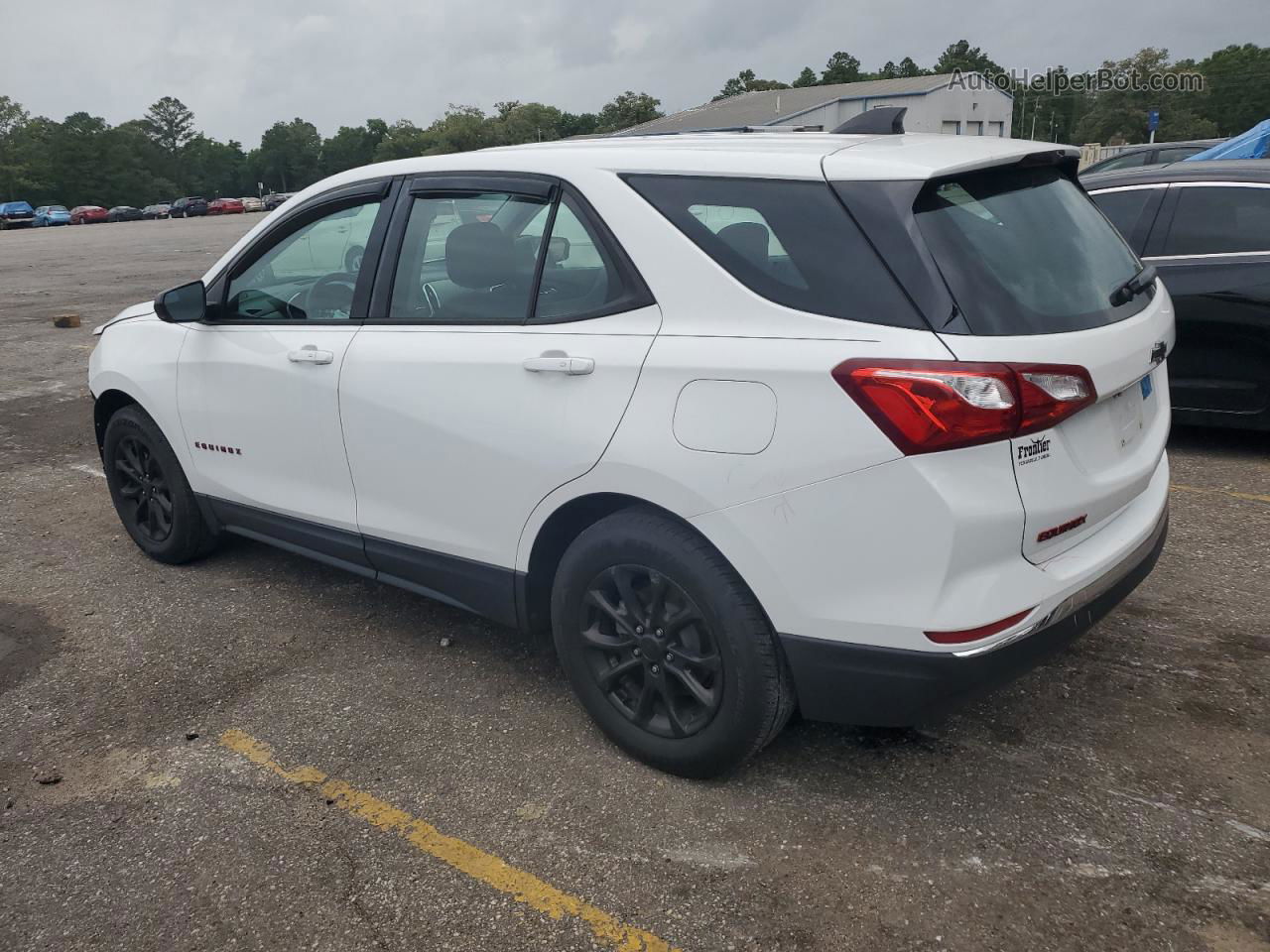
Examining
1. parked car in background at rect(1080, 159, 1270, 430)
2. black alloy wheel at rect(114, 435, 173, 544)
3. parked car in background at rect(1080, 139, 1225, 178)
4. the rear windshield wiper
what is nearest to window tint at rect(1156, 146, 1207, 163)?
parked car in background at rect(1080, 139, 1225, 178)

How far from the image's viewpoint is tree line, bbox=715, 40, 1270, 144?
3332 inches

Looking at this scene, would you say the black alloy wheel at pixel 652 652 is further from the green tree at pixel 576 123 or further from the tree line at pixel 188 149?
the green tree at pixel 576 123

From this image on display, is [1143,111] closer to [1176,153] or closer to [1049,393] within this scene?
[1176,153]

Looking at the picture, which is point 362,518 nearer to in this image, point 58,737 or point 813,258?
point 58,737

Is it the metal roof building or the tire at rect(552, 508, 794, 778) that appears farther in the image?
the metal roof building

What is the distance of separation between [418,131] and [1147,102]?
74771 mm

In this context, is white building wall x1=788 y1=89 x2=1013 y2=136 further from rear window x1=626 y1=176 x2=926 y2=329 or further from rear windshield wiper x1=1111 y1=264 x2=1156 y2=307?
rear window x1=626 y1=176 x2=926 y2=329

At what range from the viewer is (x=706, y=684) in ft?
9.36

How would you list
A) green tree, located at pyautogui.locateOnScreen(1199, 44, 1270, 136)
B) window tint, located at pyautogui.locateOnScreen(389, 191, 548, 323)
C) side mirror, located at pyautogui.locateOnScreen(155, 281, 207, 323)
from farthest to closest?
1. green tree, located at pyautogui.locateOnScreen(1199, 44, 1270, 136)
2. side mirror, located at pyautogui.locateOnScreen(155, 281, 207, 323)
3. window tint, located at pyautogui.locateOnScreen(389, 191, 548, 323)

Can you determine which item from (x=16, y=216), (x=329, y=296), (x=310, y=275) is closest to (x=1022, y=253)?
(x=329, y=296)

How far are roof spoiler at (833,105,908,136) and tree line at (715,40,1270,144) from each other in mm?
81186

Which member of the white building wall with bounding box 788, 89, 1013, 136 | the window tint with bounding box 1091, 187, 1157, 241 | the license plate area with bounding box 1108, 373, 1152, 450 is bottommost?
the license plate area with bounding box 1108, 373, 1152, 450

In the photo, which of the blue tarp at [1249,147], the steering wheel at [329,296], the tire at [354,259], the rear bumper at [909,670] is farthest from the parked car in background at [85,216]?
the rear bumper at [909,670]

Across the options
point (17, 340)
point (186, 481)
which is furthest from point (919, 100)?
point (186, 481)
